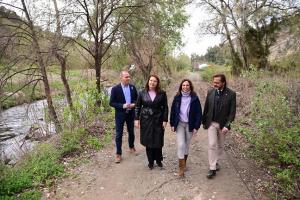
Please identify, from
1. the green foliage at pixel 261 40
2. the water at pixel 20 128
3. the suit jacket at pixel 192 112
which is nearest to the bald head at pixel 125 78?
the suit jacket at pixel 192 112

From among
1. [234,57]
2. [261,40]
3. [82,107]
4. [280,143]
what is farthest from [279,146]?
[234,57]

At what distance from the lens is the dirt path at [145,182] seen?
19.3ft

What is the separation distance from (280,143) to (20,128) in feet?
45.4

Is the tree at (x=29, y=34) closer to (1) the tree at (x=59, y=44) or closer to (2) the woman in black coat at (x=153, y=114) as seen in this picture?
(1) the tree at (x=59, y=44)

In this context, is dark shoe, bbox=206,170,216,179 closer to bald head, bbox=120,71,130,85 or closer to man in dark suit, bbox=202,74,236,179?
man in dark suit, bbox=202,74,236,179

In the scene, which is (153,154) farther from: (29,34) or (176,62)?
(176,62)

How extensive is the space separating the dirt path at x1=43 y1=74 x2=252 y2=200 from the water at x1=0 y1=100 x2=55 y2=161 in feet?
10.0

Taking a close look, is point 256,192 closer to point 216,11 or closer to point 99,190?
point 99,190

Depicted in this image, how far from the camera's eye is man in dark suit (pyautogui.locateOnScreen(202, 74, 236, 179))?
6211 millimetres

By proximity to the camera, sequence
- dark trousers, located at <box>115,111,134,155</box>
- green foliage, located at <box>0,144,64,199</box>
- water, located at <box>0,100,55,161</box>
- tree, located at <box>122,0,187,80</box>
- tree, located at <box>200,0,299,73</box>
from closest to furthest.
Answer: green foliage, located at <box>0,144,64,199</box>
dark trousers, located at <box>115,111,134,155</box>
water, located at <box>0,100,55,161</box>
tree, located at <box>122,0,187,80</box>
tree, located at <box>200,0,299,73</box>

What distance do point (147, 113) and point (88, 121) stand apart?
173 inches

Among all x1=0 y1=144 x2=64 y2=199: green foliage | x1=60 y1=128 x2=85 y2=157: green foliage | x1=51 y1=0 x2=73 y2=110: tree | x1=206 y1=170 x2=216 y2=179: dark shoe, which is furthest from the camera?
x1=51 y1=0 x2=73 y2=110: tree

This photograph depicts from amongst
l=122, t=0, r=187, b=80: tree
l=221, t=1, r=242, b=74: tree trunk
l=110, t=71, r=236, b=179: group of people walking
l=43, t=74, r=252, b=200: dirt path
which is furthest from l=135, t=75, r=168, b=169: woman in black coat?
l=221, t=1, r=242, b=74: tree trunk

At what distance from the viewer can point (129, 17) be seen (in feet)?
44.8
